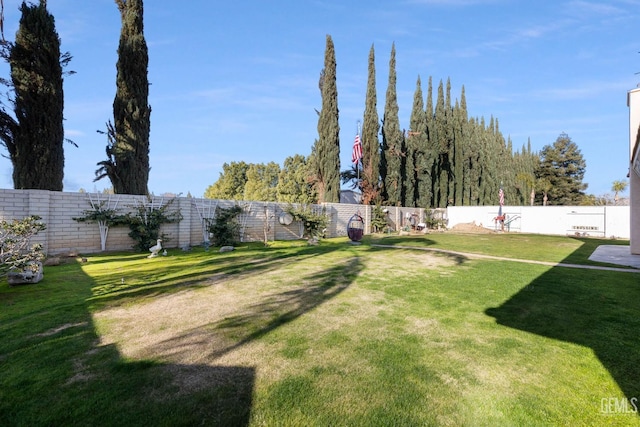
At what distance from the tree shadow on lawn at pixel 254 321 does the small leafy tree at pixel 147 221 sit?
24.9 feet

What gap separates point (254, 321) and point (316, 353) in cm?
120

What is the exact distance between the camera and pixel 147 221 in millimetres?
11453

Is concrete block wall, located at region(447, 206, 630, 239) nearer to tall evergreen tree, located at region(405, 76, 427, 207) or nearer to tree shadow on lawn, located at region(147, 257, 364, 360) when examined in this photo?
tall evergreen tree, located at region(405, 76, 427, 207)

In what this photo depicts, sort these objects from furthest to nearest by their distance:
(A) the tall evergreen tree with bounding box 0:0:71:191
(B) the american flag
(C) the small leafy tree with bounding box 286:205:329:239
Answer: (B) the american flag < (C) the small leafy tree with bounding box 286:205:329:239 < (A) the tall evergreen tree with bounding box 0:0:71:191

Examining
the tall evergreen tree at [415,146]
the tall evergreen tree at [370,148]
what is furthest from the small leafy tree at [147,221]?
the tall evergreen tree at [415,146]

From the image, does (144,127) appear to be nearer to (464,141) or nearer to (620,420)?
(620,420)

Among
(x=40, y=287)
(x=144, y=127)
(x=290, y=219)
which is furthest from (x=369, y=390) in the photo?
(x=144, y=127)

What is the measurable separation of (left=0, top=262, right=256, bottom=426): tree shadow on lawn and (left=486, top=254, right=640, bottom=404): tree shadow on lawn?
309 centimetres

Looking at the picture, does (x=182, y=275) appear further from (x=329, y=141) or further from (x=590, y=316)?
(x=329, y=141)

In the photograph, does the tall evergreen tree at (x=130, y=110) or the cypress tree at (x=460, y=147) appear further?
the cypress tree at (x=460, y=147)

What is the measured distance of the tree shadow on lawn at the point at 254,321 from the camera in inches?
123

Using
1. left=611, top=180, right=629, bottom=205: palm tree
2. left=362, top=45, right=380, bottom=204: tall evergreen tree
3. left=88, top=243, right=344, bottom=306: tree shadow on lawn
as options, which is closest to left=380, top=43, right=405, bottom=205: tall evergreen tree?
left=362, top=45, right=380, bottom=204: tall evergreen tree

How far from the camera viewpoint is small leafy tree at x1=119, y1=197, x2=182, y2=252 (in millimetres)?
11039

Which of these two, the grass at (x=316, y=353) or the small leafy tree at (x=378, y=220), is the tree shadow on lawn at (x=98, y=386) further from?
the small leafy tree at (x=378, y=220)
